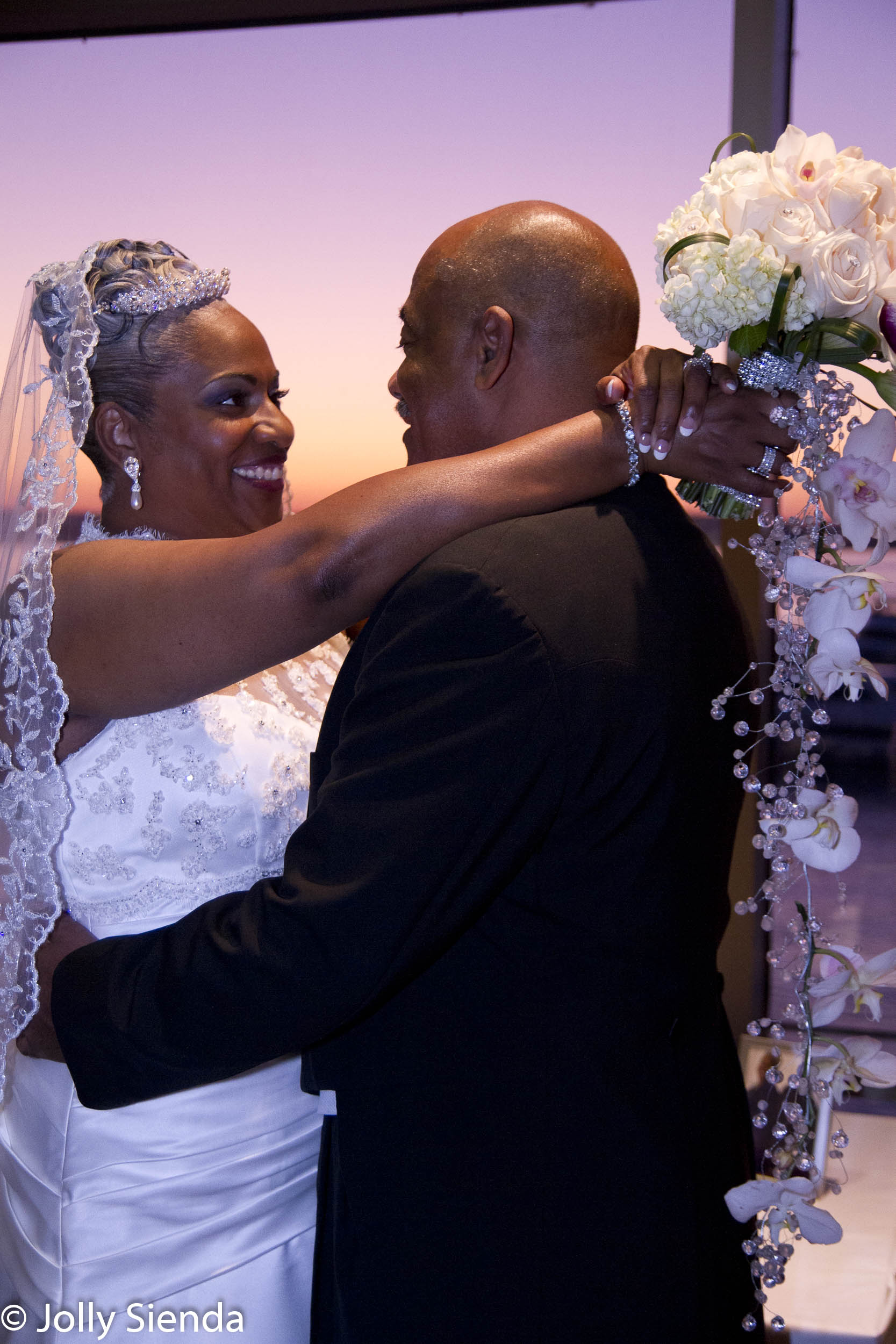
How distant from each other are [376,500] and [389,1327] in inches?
37.2

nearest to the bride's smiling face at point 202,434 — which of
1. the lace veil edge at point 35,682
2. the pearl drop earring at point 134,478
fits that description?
the pearl drop earring at point 134,478

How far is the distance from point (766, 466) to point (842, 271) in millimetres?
229

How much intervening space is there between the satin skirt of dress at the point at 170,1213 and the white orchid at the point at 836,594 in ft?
3.37

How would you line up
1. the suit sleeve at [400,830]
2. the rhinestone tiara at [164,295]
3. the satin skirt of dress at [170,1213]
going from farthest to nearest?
the rhinestone tiara at [164,295]
the satin skirt of dress at [170,1213]
the suit sleeve at [400,830]

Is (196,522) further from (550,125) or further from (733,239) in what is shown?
(550,125)

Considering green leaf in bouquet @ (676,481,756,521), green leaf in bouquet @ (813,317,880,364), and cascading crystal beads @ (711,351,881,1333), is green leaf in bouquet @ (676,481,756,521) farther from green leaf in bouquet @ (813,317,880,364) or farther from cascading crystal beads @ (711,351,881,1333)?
green leaf in bouquet @ (813,317,880,364)

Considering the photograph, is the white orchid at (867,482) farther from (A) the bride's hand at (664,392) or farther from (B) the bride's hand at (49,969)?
(B) the bride's hand at (49,969)

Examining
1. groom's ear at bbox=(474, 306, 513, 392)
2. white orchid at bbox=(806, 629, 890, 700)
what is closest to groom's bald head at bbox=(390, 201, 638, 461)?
groom's ear at bbox=(474, 306, 513, 392)

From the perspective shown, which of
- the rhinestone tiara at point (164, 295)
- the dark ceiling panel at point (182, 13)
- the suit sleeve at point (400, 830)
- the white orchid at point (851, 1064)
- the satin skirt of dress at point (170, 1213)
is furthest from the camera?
the dark ceiling panel at point (182, 13)

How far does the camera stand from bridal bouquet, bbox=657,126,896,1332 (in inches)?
43.6

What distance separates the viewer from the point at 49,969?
159cm

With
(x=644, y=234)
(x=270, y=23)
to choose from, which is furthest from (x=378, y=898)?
(x=270, y=23)

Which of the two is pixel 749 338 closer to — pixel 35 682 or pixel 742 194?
pixel 742 194

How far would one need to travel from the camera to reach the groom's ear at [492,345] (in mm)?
1352
